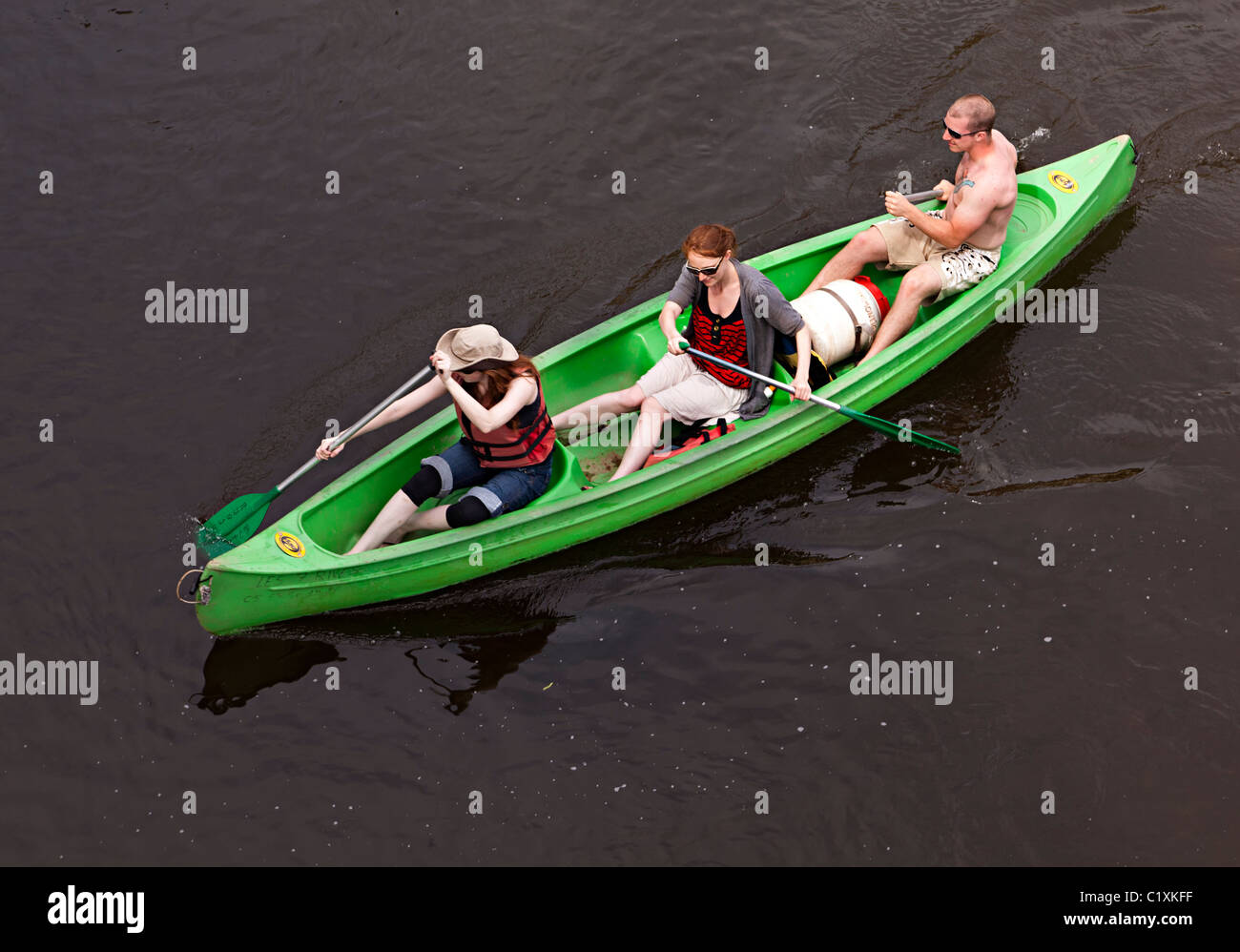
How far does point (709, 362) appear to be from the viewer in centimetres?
806

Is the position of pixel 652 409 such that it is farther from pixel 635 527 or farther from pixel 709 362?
pixel 635 527

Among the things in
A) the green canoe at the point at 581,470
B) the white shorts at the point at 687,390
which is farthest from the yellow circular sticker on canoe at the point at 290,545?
the white shorts at the point at 687,390

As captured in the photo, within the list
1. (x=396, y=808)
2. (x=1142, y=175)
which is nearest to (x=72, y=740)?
(x=396, y=808)

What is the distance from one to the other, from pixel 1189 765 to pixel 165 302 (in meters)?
8.34

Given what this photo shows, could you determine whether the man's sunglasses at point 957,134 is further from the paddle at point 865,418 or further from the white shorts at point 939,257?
the paddle at point 865,418

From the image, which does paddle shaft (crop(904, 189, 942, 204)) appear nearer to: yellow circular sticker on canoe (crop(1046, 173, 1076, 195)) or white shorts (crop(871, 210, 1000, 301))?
white shorts (crop(871, 210, 1000, 301))

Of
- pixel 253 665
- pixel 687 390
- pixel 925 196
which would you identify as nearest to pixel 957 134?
pixel 925 196

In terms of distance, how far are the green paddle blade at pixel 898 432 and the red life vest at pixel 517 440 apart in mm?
2076

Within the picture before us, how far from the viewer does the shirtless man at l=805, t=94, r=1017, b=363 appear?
8398 millimetres

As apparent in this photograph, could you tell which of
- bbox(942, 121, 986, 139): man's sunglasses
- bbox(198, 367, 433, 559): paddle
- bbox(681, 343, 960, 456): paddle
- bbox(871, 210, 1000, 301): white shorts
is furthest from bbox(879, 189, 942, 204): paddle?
bbox(198, 367, 433, 559): paddle

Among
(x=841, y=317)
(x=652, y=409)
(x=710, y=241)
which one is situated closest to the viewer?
(x=710, y=241)

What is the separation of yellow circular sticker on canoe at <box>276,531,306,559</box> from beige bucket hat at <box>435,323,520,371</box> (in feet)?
4.92

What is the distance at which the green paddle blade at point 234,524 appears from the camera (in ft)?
24.2

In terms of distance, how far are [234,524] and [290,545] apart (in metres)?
0.42
